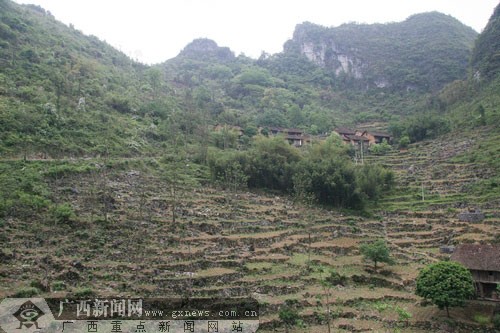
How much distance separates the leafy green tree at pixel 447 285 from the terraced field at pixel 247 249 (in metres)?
1.57

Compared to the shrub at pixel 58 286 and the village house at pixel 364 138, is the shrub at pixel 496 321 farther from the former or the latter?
the village house at pixel 364 138

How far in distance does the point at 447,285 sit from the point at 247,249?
16172 millimetres

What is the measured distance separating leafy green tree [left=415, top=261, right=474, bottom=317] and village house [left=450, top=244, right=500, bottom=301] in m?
1.60

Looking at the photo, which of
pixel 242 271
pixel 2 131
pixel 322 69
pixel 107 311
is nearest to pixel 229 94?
pixel 322 69

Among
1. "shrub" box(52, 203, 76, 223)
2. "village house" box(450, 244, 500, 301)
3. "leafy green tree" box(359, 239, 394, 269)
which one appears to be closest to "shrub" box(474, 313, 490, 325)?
"village house" box(450, 244, 500, 301)

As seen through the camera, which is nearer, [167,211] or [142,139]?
[167,211]

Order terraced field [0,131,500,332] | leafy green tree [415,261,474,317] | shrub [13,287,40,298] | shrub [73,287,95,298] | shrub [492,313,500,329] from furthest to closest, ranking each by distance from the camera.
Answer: leafy green tree [415,261,474,317] → terraced field [0,131,500,332] → shrub [492,313,500,329] → shrub [73,287,95,298] → shrub [13,287,40,298]

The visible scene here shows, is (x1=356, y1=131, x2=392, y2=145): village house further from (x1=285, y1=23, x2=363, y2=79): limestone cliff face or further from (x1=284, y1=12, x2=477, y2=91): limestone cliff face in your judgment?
(x1=285, y1=23, x2=363, y2=79): limestone cliff face

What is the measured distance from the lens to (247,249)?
130 ft

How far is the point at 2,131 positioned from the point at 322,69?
122828 millimetres

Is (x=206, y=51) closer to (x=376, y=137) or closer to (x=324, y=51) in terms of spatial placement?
(x=324, y=51)

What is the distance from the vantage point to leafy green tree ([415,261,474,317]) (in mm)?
30547

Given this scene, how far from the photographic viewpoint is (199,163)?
63781 mm

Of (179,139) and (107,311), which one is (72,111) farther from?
(107,311)
